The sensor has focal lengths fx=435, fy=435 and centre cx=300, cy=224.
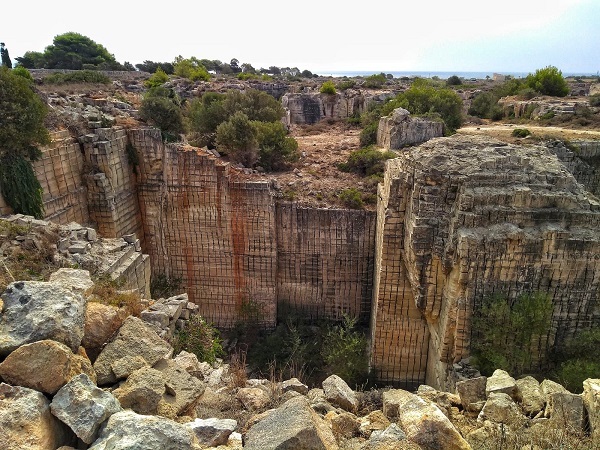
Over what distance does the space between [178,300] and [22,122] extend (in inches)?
185

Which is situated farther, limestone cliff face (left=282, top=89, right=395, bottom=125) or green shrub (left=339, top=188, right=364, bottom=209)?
limestone cliff face (left=282, top=89, right=395, bottom=125)

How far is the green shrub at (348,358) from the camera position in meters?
8.86

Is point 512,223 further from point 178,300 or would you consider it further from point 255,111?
point 255,111

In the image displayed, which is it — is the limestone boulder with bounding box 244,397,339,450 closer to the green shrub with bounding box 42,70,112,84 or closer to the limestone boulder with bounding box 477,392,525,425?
the limestone boulder with bounding box 477,392,525,425

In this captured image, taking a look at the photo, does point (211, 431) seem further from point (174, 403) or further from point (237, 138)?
point (237, 138)

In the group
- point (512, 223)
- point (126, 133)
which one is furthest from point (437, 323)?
point (126, 133)

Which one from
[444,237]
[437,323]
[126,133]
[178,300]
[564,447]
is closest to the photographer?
[564,447]

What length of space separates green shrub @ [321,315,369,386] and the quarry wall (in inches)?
11.5

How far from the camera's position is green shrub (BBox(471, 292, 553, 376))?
6570mm

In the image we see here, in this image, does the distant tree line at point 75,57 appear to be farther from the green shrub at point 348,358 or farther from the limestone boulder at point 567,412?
the limestone boulder at point 567,412

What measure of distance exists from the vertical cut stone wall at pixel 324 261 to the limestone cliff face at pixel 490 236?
2596 millimetres

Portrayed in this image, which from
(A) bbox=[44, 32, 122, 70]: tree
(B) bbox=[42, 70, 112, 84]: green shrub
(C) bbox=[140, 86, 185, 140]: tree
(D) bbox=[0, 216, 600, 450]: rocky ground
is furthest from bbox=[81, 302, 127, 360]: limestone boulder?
(A) bbox=[44, 32, 122, 70]: tree

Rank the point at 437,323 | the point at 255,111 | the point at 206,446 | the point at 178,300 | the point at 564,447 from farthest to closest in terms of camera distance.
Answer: the point at 255,111 < the point at 437,323 < the point at 178,300 < the point at 564,447 < the point at 206,446

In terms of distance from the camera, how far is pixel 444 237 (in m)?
7.14
